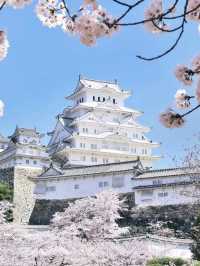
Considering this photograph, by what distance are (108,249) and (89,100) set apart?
34.3 m

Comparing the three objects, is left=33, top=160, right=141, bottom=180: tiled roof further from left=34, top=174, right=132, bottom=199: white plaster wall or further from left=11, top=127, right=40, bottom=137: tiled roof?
left=11, top=127, right=40, bottom=137: tiled roof

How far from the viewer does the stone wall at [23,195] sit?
38.0 meters

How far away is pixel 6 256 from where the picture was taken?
1351cm

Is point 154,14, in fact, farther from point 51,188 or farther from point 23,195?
point 23,195

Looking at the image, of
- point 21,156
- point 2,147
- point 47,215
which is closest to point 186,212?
point 47,215

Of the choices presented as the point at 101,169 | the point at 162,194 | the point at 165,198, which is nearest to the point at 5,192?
the point at 101,169

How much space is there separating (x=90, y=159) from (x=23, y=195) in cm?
781

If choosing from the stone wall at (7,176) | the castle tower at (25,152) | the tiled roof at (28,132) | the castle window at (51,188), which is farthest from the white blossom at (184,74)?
the tiled roof at (28,132)

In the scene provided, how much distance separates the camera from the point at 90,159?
45.1 m

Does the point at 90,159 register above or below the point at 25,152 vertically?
below

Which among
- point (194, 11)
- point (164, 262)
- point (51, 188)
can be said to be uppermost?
point (51, 188)

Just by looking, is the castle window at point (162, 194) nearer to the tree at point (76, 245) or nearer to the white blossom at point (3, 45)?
the tree at point (76, 245)

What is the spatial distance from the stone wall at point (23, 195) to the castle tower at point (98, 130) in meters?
3.87

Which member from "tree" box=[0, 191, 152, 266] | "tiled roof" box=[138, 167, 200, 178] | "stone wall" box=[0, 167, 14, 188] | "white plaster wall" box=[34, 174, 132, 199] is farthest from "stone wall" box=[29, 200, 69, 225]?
"tree" box=[0, 191, 152, 266]
